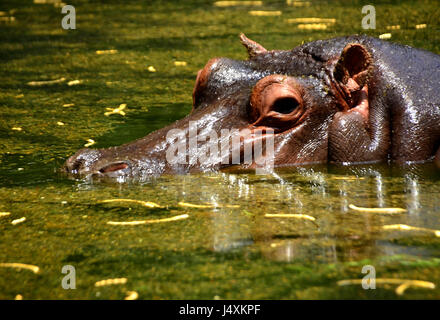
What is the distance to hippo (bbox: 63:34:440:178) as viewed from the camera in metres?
4.62

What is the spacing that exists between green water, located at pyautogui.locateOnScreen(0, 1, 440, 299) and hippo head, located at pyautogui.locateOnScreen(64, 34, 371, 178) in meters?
0.12

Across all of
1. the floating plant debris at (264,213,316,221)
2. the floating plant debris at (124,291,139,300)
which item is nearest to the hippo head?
the floating plant debris at (264,213,316,221)

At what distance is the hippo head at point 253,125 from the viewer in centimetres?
460

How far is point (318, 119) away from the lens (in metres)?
4.70

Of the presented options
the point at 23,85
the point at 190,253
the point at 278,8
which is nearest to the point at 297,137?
the point at 190,253

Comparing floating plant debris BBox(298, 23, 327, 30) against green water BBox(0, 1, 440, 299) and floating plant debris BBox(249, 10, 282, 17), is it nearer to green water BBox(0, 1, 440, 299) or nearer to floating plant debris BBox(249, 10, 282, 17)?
floating plant debris BBox(249, 10, 282, 17)

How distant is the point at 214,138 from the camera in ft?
15.2

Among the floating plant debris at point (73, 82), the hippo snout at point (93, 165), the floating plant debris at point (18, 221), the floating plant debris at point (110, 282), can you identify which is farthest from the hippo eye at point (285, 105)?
the floating plant debris at point (73, 82)

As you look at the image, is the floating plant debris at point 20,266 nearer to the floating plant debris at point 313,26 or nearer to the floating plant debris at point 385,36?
the floating plant debris at point 385,36

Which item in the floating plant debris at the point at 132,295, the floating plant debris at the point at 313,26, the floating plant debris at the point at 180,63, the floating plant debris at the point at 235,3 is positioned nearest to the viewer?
the floating plant debris at the point at 132,295

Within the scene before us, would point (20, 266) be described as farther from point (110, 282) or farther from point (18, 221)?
point (18, 221)

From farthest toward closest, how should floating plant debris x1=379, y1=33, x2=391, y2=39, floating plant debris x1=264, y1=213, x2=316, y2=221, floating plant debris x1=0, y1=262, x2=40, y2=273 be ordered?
1. floating plant debris x1=379, y1=33, x2=391, y2=39
2. floating plant debris x1=264, y1=213, x2=316, y2=221
3. floating plant debris x1=0, y1=262, x2=40, y2=273

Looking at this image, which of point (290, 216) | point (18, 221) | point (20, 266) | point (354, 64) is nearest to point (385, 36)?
point (354, 64)

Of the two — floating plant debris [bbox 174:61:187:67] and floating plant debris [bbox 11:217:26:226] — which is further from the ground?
floating plant debris [bbox 174:61:187:67]
